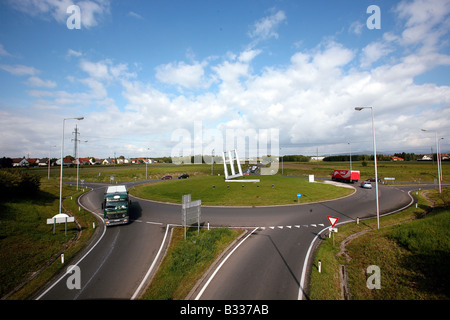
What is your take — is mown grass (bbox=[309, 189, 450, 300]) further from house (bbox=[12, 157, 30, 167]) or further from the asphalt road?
house (bbox=[12, 157, 30, 167])

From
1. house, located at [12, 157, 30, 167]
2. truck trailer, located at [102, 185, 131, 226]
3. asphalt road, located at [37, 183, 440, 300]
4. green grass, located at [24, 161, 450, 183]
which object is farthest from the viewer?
house, located at [12, 157, 30, 167]

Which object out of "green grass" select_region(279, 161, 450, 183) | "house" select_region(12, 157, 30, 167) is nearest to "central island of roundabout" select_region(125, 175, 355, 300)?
"green grass" select_region(279, 161, 450, 183)

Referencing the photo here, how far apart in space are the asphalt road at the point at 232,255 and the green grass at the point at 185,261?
2.83 ft

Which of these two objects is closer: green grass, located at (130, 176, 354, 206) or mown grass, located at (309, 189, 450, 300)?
mown grass, located at (309, 189, 450, 300)

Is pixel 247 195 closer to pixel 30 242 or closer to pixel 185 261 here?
pixel 185 261

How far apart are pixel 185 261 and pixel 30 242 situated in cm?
1347

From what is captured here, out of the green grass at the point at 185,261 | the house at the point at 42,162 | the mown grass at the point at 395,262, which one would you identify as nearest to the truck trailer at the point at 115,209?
the green grass at the point at 185,261

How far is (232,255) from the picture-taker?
13414 mm

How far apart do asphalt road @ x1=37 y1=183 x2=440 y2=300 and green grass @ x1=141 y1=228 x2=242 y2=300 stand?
864 millimetres

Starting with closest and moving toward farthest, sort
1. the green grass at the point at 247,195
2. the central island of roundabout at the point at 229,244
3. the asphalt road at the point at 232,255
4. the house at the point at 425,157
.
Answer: the asphalt road at the point at 232,255, the central island of roundabout at the point at 229,244, the green grass at the point at 247,195, the house at the point at 425,157

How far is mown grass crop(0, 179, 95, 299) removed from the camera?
1134cm

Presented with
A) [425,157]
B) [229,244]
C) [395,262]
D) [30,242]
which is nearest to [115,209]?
[30,242]

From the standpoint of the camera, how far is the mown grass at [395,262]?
9352mm

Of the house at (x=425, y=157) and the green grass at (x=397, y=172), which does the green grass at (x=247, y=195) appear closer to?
the green grass at (x=397, y=172)
